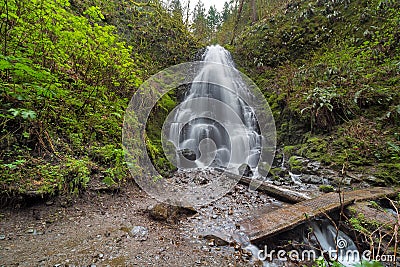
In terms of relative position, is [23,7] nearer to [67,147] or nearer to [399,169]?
[67,147]

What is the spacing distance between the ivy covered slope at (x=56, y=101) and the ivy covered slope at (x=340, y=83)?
3639 mm

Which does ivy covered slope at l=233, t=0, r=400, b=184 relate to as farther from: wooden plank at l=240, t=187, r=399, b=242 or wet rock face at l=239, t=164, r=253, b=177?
wet rock face at l=239, t=164, r=253, b=177

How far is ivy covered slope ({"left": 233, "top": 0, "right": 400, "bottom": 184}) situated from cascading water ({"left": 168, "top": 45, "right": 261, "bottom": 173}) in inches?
48.2

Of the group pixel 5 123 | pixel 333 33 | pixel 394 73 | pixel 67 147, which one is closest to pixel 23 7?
pixel 5 123

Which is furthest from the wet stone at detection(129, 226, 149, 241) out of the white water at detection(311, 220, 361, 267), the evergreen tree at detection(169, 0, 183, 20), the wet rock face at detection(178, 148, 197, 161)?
→ the evergreen tree at detection(169, 0, 183, 20)

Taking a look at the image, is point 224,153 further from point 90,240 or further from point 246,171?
point 90,240

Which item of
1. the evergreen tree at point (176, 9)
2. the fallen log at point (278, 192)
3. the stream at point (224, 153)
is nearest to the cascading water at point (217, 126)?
the stream at point (224, 153)

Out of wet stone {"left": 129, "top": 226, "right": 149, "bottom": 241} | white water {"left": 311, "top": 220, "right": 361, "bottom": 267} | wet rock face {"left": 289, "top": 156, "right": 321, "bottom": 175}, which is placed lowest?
white water {"left": 311, "top": 220, "right": 361, "bottom": 267}

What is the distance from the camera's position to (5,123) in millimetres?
2334

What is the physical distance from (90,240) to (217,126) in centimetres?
712

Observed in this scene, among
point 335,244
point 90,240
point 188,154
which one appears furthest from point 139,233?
point 188,154

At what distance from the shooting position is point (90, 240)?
6.52ft

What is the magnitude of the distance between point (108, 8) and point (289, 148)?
976cm

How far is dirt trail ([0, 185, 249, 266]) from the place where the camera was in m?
1.70
